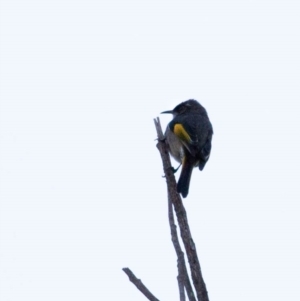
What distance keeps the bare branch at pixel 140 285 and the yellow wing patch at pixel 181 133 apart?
4.42m

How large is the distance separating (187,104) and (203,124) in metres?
0.79

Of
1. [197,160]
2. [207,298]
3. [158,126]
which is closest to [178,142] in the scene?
[197,160]

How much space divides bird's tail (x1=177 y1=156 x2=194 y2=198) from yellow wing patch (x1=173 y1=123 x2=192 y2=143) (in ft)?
0.71

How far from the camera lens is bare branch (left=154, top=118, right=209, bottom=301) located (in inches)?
100

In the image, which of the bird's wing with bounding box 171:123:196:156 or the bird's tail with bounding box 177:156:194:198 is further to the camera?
the bird's wing with bounding box 171:123:196:156

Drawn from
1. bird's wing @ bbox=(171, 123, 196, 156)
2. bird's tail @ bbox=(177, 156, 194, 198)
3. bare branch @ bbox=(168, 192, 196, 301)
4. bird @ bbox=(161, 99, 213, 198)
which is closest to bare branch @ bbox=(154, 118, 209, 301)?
bare branch @ bbox=(168, 192, 196, 301)

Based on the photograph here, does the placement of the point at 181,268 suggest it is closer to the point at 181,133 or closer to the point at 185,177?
the point at 185,177

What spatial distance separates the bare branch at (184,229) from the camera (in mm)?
2547

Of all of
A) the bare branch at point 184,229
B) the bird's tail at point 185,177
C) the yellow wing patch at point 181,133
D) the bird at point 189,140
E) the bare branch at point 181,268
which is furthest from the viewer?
the yellow wing patch at point 181,133

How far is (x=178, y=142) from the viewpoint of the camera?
7.16 metres

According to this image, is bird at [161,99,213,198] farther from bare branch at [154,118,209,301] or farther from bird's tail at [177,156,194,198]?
bare branch at [154,118,209,301]

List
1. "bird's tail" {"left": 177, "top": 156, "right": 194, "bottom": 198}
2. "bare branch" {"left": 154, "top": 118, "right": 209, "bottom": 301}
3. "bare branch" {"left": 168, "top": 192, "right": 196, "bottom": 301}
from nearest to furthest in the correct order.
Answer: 1. "bare branch" {"left": 154, "top": 118, "right": 209, "bottom": 301}
2. "bare branch" {"left": 168, "top": 192, "right": 196, "bottom": 301}
3. "bird's tail" {"left": 177, "top": 156, "right": 194, "bottom": 198}

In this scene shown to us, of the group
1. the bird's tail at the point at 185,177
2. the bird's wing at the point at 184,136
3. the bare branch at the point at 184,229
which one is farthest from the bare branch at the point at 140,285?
the bird's wing at the point at 184,136

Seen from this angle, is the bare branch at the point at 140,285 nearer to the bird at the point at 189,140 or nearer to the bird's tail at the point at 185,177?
the bird's tail at the point at 185,177
